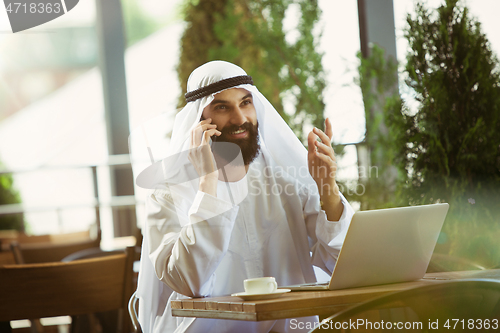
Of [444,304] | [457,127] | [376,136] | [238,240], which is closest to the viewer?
[444,304]

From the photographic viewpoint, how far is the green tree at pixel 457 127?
244 cm

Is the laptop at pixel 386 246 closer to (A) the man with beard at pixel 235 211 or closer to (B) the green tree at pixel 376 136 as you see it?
(A) the man with beard at pixel 235 211

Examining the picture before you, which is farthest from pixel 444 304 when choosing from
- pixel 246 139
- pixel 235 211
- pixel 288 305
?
pixel 246 139

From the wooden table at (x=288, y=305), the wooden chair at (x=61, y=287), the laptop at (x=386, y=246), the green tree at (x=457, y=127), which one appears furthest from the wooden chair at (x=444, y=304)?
the green tree at (x=457, y=127)

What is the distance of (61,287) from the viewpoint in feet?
5.87

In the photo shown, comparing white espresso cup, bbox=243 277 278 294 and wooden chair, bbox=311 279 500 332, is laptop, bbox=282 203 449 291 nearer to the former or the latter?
white espresso cup, bbox=243 277 278 294

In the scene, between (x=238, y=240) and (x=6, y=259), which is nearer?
(x=238, y=240)

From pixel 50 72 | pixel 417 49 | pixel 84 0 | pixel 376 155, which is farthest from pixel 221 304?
pixel 50 72

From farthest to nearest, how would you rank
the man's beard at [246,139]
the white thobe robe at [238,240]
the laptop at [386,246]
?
the man's beard at [246,139] < the white thobe robe at [238,240] < the laptop at [386,246]

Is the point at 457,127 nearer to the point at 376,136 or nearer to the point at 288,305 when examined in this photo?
the point at 376,136

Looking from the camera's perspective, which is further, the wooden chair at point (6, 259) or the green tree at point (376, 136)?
the green tree at point (376, 136)

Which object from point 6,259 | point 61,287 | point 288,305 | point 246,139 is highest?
point 246,139

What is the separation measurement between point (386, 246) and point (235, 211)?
1.71 feet

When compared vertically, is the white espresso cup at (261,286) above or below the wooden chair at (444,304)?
below
